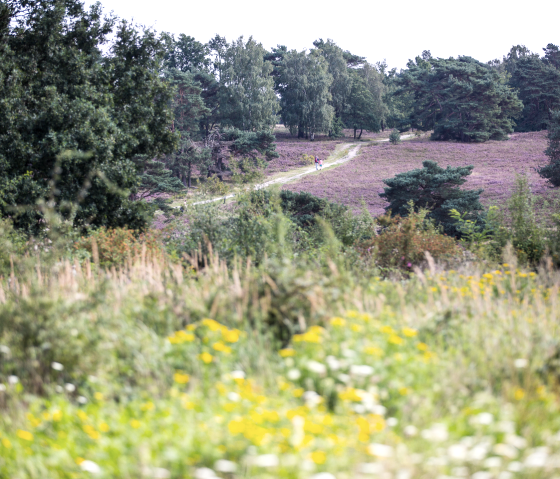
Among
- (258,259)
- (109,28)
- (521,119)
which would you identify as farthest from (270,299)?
(521,119)

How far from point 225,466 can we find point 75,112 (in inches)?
499

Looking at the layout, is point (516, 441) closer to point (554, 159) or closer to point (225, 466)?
point (225, 466)

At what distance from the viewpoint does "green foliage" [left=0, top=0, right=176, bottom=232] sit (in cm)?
1238

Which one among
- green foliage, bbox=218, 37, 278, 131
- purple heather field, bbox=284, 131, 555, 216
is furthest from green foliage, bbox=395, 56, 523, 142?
green foliage, bbox=218, 37, 278, 131

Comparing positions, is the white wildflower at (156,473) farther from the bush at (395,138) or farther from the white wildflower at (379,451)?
the bush at (395,138)

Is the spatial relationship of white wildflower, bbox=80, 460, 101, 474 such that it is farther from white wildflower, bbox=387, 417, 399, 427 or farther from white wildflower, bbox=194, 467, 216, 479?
white wildflower, bbox=387, 417, 399, 427

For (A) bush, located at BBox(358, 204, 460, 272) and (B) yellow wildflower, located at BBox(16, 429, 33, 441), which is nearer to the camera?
(B) yellow wildflower, located at BBox(16, 429, 33, 441)

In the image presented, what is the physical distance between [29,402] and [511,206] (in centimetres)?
840

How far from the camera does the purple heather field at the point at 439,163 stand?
27422 mm

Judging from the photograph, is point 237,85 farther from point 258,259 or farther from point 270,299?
point 270,299

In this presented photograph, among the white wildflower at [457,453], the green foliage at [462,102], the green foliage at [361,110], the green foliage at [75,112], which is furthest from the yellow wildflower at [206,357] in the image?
the green foliage at [361,110]

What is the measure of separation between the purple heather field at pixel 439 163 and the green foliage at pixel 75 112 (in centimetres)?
1146

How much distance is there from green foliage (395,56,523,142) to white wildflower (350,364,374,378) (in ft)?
156

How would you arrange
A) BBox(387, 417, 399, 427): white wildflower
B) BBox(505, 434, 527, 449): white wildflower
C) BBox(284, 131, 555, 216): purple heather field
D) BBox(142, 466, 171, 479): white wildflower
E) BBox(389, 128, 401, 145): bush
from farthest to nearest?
BBox(389, 128, 401, 145): bush → BBox(284, 131, 555, 216): purple heather field → BBox(387, 417, 399, 427): white wildflower → BBox(505, 434, 527, 449): white wildflower → BBox(142, 466, 171, 479): white wildflower
